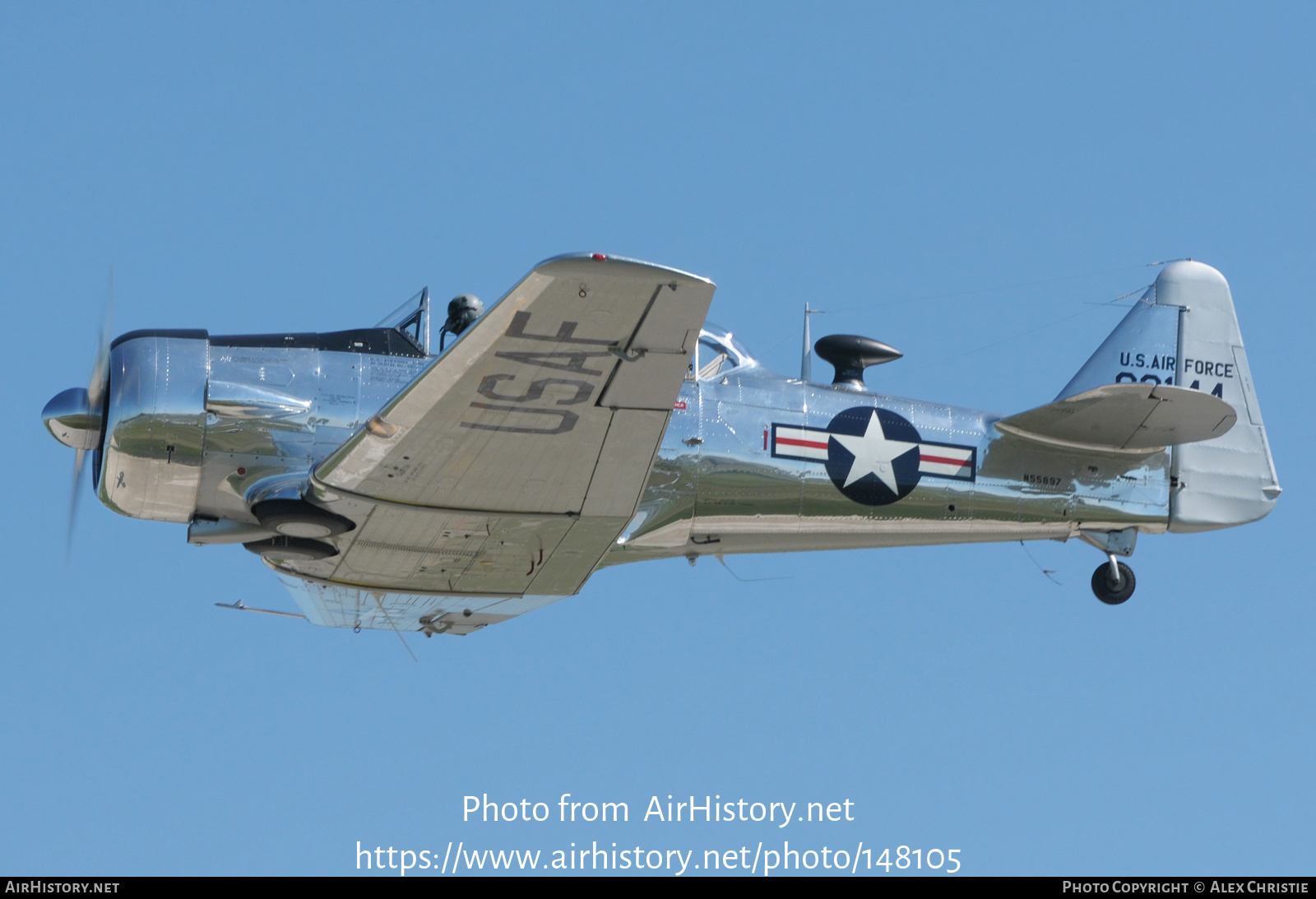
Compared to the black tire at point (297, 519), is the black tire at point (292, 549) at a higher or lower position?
lower

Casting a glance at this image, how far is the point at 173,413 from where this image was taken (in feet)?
34.2

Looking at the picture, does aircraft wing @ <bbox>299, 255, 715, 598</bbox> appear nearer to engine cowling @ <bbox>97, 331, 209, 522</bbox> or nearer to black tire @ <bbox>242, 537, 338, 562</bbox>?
black tire @ <bbox>242, 537, 338, 562</bbox>

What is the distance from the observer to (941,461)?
12070mm

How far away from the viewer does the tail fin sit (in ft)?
42.9

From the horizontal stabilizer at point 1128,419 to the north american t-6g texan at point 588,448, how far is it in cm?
2

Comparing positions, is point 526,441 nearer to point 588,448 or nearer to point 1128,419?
point 588,448

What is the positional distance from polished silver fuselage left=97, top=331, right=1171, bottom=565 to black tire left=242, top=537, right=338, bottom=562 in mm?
285

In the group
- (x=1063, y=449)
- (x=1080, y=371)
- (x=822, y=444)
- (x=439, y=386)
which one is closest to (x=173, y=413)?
(x=439, y=386)

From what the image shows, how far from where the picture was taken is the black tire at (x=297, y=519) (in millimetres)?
10391

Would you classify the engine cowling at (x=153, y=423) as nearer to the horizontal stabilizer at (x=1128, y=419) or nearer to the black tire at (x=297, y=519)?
the black tire at (x=297, y=519)

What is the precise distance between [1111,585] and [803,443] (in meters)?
2.93

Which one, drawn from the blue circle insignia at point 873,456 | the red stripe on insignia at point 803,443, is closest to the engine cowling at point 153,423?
the red stripe on insignia at point 803,443

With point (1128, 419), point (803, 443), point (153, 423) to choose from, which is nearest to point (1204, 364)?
point (1128, 419)
